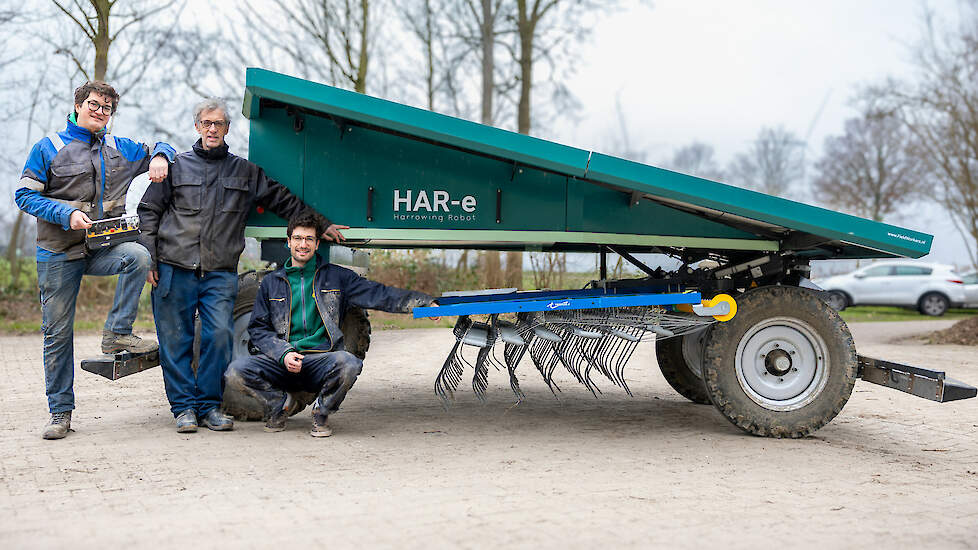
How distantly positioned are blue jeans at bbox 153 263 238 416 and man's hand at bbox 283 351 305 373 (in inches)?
27.7

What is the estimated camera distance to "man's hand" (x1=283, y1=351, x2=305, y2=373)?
4.95 metres

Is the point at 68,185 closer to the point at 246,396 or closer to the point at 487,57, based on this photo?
the point at 246,396

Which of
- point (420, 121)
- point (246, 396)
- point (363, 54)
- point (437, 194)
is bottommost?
point (246, 396)

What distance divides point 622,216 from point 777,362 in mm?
1396

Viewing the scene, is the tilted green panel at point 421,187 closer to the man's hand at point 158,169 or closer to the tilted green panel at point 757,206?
the tilted green panel at point 757,206

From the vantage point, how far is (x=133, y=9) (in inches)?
481

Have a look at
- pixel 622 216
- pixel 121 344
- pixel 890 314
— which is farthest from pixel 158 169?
pixel 890 314

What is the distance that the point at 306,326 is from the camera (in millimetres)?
5230

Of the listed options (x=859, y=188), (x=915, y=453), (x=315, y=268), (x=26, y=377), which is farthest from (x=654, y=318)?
(x=859, y=188)

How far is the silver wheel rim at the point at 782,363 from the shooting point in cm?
531

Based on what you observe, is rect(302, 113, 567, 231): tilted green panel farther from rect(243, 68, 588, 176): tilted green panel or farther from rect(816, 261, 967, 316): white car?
rect(816, 261, 967, 316): white car

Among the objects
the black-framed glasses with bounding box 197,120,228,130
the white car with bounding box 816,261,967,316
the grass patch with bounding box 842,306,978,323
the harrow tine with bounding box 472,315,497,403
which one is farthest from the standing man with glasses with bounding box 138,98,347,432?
the white car with bounding box 816,261,967,316

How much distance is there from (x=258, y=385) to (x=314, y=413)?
0.40 m

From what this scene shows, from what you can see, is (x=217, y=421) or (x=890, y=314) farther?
(x=890, y=314)
